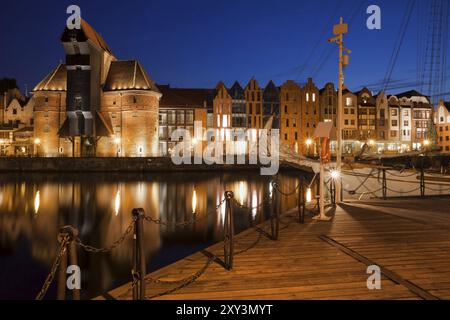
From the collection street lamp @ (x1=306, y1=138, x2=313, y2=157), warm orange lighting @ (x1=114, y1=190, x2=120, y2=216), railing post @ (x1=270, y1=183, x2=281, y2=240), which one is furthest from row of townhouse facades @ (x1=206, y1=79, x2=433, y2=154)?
railing post @ (x1=270, y1=183, x2=281, y2=240)

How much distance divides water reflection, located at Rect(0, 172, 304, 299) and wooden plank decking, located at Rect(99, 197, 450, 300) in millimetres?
3635

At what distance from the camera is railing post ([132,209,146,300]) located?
465cm

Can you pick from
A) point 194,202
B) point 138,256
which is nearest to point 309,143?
point 194,202

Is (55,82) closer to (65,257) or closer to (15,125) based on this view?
(15,125)

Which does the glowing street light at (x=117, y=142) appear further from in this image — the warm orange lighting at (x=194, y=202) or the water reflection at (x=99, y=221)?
the warm orange lighting at (x=194, y=202)

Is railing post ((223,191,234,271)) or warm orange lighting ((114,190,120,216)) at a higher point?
railing post ((223,191,234,271))

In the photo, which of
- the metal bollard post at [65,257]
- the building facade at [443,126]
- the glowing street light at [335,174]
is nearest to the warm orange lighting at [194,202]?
the glowing street light at [335,174]

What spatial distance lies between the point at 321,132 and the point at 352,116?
6564 centimetres

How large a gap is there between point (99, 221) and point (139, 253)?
1725 centimetres

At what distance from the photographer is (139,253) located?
185 inches

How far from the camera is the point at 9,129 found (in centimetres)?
6894

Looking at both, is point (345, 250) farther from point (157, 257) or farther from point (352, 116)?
point (352, 116)

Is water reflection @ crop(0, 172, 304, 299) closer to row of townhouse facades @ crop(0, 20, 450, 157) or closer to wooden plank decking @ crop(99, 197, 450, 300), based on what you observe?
wooden plank decking @ crop(99, 197, 450, 300)
